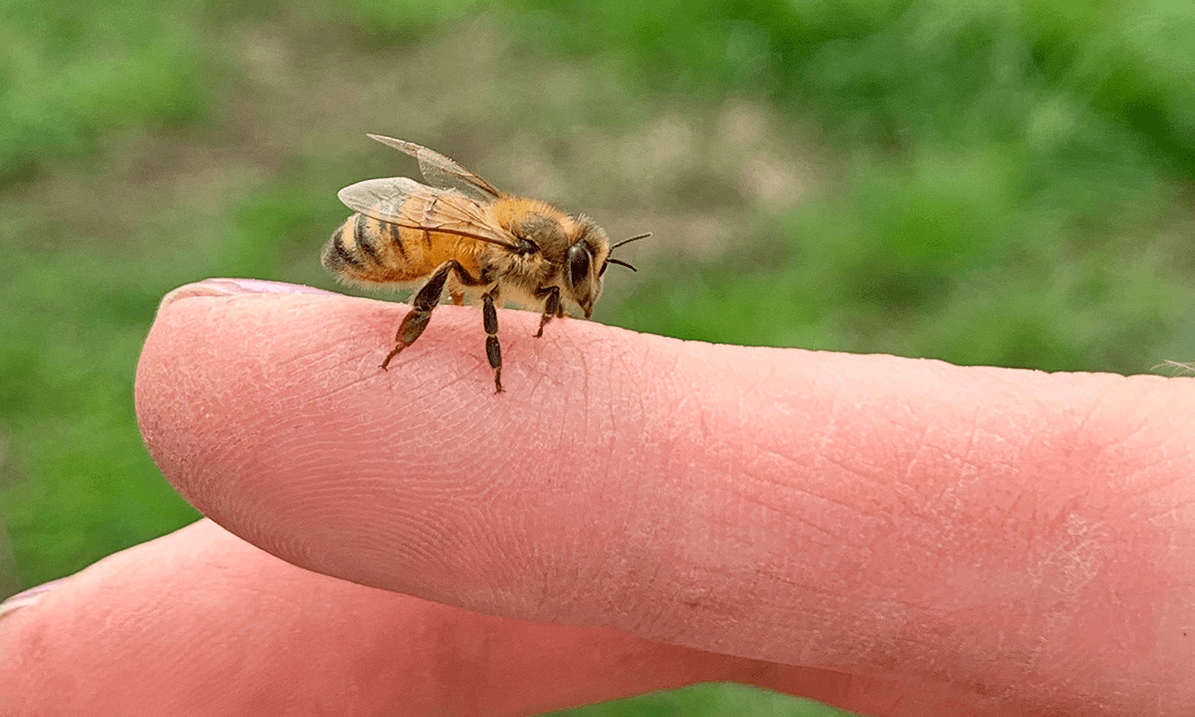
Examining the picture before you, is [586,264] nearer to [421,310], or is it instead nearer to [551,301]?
[551,301]

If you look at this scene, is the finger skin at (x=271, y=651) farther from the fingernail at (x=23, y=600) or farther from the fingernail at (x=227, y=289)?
the fingernail at (x=227, y=289)

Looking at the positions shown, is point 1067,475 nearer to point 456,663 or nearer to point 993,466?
point 993,466

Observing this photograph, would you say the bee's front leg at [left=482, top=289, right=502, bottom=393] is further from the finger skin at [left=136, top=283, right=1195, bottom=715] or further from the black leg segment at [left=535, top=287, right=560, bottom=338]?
the black leg segment at [left=535, top=287, right=560, bottom=338]

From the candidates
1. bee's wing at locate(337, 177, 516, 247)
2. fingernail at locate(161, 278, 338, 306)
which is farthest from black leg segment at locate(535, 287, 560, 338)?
fingernail at locate(161, 278, 338, 306)

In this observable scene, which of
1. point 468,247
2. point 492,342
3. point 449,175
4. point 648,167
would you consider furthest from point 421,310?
point 648,167

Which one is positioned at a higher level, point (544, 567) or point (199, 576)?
point (544, 567)

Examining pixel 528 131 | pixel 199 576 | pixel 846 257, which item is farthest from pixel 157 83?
pixel 199 576
